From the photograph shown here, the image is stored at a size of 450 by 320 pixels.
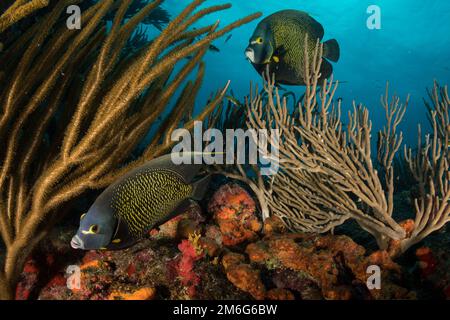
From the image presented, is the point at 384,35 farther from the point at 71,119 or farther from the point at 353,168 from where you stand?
the point at 71,119

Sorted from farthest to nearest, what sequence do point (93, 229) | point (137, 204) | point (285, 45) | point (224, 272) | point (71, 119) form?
point (285, 45)
point (224, 272)
point (71, 119)
point (137, 204)
point (93, 229)

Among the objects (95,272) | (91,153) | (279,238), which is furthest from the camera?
(279,238)

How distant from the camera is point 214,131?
3.37 m

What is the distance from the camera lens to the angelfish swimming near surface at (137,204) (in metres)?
1.39

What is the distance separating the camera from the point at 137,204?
5.19 ft

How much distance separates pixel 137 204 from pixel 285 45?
218cm

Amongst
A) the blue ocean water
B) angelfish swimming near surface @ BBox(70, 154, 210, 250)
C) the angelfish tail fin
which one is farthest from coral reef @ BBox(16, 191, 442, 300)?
the blue ocean water

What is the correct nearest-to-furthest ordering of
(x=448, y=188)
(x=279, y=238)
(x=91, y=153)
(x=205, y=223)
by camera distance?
(x=91, y=153)
(x=448, y=188)
(x=279, y=238)
(x=205, y=223)

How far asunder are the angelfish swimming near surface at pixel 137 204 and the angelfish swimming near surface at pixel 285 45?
5.00 ft

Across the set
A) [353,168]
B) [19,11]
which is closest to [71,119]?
[19,11]
